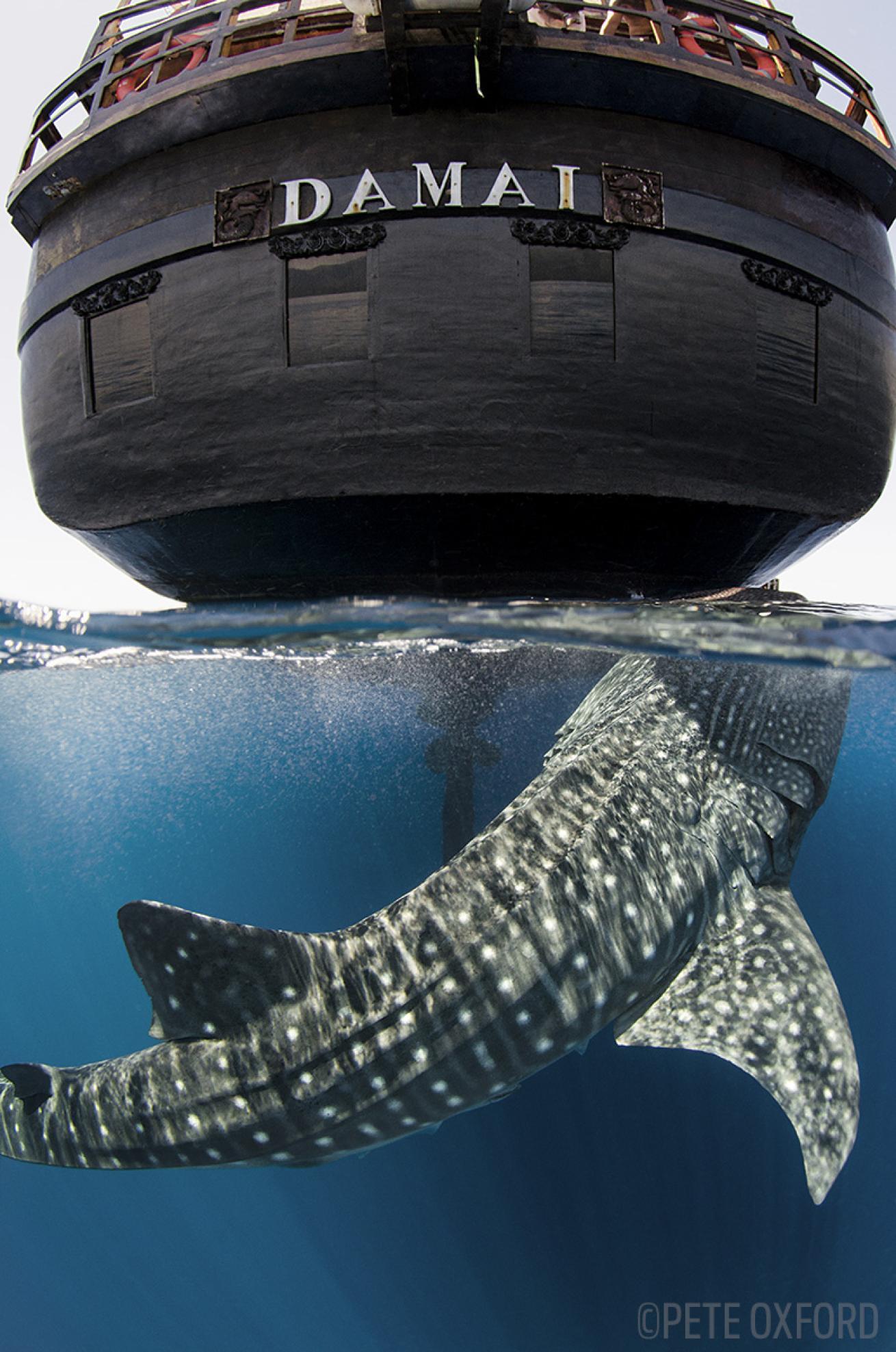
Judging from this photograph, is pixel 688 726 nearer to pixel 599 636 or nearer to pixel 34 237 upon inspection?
pixel 599 636

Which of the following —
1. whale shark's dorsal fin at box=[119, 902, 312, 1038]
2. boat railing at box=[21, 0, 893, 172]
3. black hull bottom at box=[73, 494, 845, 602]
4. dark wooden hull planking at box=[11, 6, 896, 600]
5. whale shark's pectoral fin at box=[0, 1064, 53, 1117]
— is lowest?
whale shark's pectoral fin at box=[0, 1064, 53, 1117]

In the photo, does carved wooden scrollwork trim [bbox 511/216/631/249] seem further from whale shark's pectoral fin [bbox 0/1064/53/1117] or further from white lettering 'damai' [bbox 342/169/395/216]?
whale shark's pectoral fin [bbox 0/1064/53/1117]

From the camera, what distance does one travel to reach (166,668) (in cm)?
685

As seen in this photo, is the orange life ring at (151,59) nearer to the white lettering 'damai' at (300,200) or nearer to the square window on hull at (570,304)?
the white lettering 'damai' at (300,200)

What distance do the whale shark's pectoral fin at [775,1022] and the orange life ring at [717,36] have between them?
5269 millimetres

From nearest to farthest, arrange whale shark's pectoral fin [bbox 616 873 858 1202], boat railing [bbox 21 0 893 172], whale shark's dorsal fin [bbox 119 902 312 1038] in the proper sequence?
whale shark's dorsal fin [bbox 119 902 312 1038] < whale shark's pectoral fin [bbox 616 873 858 1202] < boat railing [bbox 21 0 893 172]

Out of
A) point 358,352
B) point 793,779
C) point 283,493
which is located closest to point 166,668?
point 283,493

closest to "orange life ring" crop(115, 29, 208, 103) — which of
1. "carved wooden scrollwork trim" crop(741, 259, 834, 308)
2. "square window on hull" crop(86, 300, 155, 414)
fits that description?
"square window on hull" crop(86, 300, 155, 414)

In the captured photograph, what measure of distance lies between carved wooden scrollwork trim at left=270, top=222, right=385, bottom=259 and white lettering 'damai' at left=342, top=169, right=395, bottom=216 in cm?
9

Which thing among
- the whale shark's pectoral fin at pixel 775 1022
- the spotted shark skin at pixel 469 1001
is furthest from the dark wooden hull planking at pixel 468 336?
the whale shark's pectoral fin at pixel 775 1022

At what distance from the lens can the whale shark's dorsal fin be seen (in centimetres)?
395

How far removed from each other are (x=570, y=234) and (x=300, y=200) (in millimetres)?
1674

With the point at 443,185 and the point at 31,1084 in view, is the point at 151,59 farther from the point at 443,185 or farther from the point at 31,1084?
the point at 31,1084

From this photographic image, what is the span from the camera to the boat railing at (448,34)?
564cm
